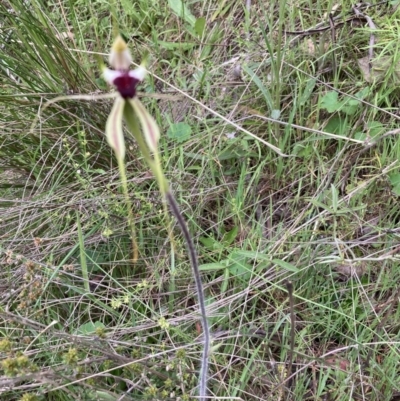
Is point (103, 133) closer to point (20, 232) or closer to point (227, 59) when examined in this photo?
point (20, 232)

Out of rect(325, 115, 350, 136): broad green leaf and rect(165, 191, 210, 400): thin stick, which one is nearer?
rect(165, 191, 210, 400): thin stick

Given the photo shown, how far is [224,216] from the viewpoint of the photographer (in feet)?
5.41

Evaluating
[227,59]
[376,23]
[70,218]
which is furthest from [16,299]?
[376,23]

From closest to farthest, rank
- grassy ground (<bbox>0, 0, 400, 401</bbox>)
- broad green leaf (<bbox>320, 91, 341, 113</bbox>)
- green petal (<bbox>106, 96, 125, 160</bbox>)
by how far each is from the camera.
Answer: green petal (<bbox>106, 96, 125, 160</bbox>) → grassy ground (<bbox>0, 0, 400, 401</bbox>) → broad green leaf (<bbox>320, 91, 341, 113</bbox>)

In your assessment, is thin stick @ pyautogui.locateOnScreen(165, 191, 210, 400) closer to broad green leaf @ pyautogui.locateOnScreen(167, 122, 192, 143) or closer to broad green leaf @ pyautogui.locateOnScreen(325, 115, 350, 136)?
broad green leaf @ pyautogui.locateOnScreen(167, 122, 192, 143)

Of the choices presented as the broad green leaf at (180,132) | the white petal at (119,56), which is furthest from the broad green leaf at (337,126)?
the white petal at (119,56)

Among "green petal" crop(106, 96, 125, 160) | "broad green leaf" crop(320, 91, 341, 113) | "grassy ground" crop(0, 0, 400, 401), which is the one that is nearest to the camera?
"green petal" crop(106, 96, 125, 160)

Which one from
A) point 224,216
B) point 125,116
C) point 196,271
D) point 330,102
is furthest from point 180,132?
point 125,116

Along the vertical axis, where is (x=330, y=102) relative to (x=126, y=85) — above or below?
below

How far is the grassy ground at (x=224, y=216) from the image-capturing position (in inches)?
51.4

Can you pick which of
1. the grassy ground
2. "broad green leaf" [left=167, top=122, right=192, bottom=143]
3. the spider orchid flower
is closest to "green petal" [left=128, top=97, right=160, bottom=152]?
the spider orchid flower

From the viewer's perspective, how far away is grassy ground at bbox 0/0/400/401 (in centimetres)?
130

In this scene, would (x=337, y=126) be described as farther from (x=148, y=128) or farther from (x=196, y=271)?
(x=148, y=128)

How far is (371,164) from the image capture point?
1.70 meters
